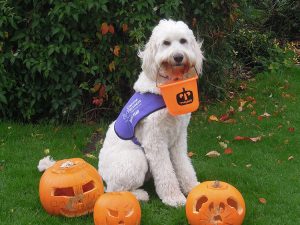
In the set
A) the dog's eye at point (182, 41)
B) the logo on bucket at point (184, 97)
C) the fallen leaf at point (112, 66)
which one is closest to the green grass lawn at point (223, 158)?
the fallen leaf at point (112, 66)

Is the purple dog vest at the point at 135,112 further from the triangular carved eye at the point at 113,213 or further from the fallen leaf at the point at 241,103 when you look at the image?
the fallen leaf at the point at 241,103

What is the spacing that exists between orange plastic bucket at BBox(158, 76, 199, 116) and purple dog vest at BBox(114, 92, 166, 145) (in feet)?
0.47

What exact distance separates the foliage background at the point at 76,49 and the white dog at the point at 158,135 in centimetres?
178

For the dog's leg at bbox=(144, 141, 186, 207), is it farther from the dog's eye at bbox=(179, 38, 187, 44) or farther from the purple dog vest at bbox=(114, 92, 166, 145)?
the dog's eye at bbox=(179, 38, 187, 44)

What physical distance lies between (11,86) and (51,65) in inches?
25.1

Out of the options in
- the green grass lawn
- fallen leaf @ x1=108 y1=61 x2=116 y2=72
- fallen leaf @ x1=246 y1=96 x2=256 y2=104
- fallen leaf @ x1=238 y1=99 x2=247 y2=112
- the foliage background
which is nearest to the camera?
the green grass lawn

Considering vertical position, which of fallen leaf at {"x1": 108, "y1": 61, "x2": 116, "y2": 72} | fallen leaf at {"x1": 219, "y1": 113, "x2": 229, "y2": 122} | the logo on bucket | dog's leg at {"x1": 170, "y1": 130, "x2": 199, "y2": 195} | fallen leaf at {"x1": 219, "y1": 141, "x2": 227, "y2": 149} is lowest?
fallen leaf at {"x1": 219, "y1": 113, "x2": 229, "y2": 122}

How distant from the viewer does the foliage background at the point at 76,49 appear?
21.0ft

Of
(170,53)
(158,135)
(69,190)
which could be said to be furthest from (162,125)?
(69,190)

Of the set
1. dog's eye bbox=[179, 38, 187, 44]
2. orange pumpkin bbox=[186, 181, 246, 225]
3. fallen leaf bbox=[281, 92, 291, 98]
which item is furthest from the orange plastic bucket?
fallen leaf bbox=[281, 92, 291, 98]

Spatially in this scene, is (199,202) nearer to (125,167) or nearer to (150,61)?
(125,167)

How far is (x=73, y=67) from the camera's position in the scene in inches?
262

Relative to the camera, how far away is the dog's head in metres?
4.40

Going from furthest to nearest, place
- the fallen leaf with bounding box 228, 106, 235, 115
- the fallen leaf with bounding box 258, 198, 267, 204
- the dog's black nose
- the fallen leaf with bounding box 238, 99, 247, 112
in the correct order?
the fallen leaf with bounding box 238, 99, 247, 112 < the fallen leaf with bounding box 228, 106, 235, 115 < the fallen leaf with bounding box 258, 198, 267, 204 < the dog's black nose
